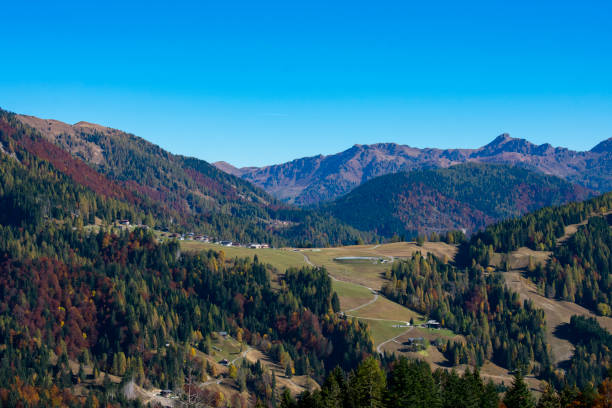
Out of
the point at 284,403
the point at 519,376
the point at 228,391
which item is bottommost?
the point at 228,391

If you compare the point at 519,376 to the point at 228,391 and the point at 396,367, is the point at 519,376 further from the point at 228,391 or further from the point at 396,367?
the point at 228,391

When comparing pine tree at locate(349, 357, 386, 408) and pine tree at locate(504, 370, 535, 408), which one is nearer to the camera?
pine tree at locate(349, 357, 386, 408)

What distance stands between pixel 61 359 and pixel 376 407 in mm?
148799

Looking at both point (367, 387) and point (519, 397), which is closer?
point (367, 387)

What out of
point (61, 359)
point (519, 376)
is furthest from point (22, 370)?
point (519, 376)

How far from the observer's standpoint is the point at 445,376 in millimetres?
104062

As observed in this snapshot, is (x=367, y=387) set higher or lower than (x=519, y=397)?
higher

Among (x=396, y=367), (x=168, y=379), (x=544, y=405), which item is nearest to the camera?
(x=544, y=405)

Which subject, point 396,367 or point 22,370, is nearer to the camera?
point 396,367

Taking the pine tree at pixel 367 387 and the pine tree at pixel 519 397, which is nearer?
the pine tree at pixel 367 387

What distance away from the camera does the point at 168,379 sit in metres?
194

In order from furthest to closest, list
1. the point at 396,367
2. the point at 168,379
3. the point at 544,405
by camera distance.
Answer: the point at 168,379
the point at 396,367
the point at 544,405

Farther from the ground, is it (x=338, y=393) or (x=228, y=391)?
(x=338, y=393)

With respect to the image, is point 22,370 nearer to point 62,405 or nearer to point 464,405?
point 62,405
